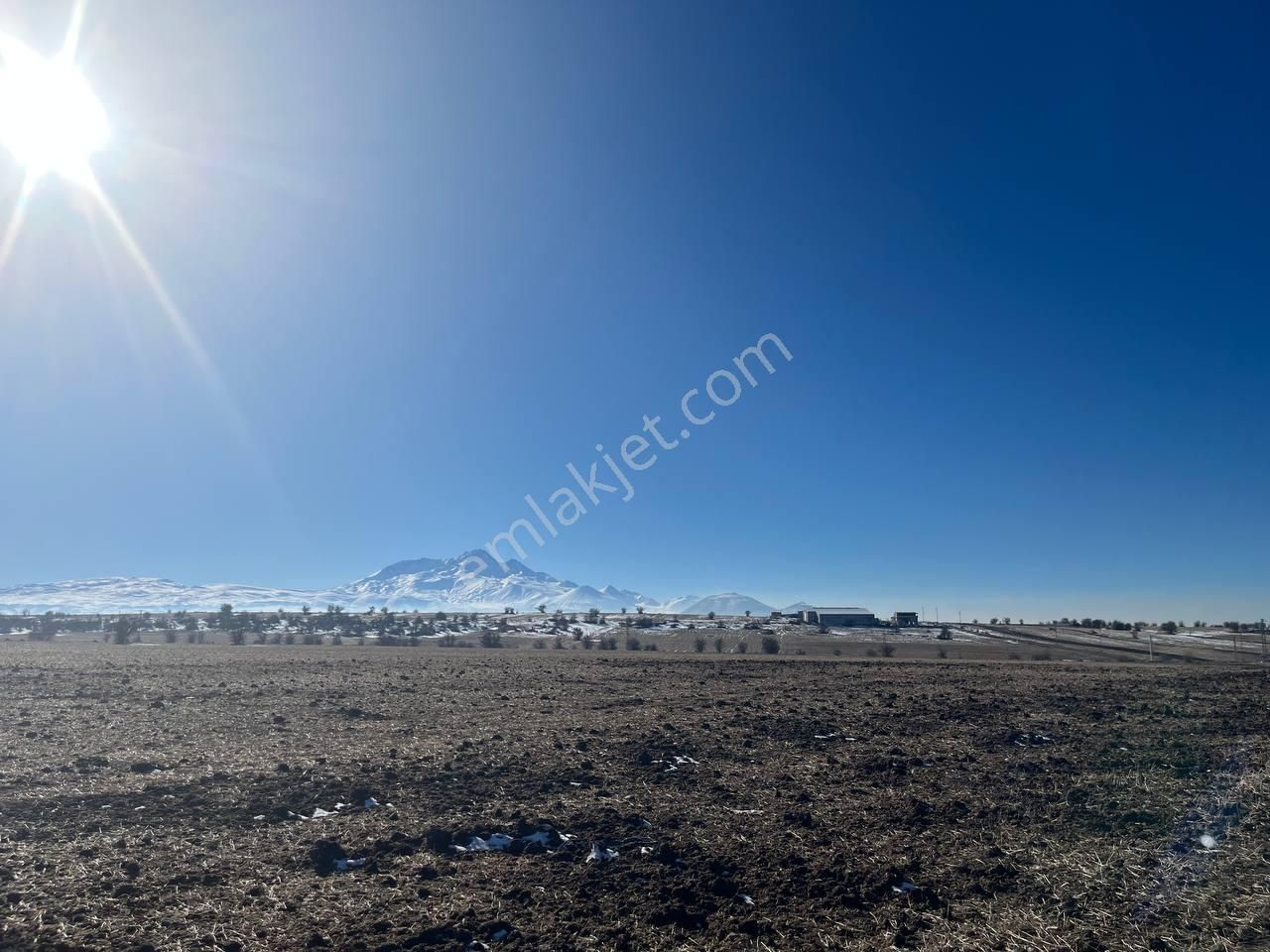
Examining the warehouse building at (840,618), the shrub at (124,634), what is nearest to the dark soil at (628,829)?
the shrub at (124,634)

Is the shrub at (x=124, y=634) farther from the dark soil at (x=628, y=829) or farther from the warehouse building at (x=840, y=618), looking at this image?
the warehouse building at (x=840, y=618)

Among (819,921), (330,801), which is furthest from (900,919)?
(330,801)

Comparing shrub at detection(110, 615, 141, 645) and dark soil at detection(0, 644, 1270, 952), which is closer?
dark soil at detection(0, 644, 1270, 952)

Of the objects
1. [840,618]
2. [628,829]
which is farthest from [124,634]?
[840,618]

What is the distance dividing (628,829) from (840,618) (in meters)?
114

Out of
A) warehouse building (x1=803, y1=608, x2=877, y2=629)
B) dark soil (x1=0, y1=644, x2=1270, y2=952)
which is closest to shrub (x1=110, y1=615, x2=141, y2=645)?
dark soil (x1=0, y1=644, x2=1270, y2=952)

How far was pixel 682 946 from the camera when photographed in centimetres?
654

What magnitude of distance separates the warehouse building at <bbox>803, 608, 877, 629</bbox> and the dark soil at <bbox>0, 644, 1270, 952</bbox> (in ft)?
309

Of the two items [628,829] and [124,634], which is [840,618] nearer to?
[124,634]

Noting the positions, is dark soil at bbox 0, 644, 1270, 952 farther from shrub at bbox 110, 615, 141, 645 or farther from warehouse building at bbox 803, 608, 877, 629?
warehouse building at bbox 803, 608, 877, 629

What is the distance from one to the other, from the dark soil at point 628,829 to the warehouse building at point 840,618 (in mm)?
94240

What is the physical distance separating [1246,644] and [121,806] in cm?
8654

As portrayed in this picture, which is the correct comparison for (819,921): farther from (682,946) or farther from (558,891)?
(558,891)

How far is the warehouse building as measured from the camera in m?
111
